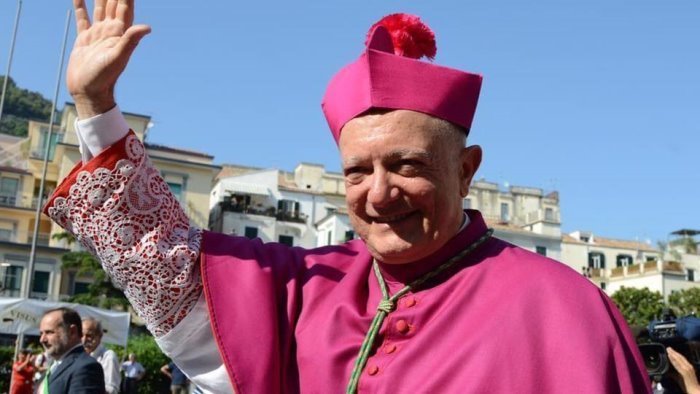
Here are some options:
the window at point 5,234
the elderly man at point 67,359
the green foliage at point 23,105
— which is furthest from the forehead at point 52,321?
the green foliage at point 23,105

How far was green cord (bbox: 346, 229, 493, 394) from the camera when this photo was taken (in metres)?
2.13

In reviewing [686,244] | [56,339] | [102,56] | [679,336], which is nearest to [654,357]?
[679,336]

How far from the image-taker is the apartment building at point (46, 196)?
39.8m

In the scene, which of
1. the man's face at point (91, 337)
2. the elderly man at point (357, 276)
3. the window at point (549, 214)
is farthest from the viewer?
the window at point (549, 214)

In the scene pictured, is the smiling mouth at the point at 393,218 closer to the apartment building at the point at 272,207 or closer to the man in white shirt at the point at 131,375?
the man in white shirt at the point at 131,375

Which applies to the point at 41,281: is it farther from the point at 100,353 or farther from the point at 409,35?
the point at 409,35

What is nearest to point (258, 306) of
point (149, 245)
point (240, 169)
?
point (149, 245)

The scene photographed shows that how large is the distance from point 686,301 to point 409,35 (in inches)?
1555

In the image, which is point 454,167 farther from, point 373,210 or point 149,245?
point 149,245

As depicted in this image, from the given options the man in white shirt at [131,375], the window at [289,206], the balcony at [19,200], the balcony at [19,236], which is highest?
the window at [289,206]

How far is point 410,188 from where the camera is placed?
7.02ft

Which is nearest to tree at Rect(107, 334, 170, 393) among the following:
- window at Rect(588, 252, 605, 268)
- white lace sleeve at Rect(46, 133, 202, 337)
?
white lace sleeve at Rect(46, 133, 202, 337)

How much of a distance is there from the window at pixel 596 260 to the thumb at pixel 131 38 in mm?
54702

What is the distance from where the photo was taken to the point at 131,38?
2.14m
